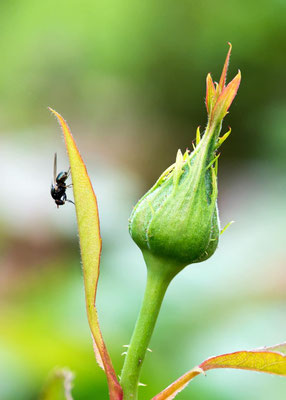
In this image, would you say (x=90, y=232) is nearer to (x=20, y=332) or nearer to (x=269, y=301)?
(x=20, y=332)

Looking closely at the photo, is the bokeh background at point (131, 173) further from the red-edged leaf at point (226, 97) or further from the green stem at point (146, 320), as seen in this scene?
the red-edged leaf at point (226, 97)

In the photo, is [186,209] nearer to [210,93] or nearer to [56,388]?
[210,93]

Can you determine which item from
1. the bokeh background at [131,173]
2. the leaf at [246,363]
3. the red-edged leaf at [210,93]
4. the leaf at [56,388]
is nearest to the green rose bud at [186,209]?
the red-edged leaf at [210,93]

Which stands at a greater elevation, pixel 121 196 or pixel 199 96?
pixel 199 96

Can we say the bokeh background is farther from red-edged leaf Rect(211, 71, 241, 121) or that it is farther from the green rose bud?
red-edged leaf Rect(211, 71, 241, 121)

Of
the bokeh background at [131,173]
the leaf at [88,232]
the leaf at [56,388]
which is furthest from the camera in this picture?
the bokeh background at [131,173]

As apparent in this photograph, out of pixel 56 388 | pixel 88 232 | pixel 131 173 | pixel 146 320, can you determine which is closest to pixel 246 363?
pixel 146 320

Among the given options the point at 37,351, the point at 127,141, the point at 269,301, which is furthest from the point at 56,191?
the point at 127,141
